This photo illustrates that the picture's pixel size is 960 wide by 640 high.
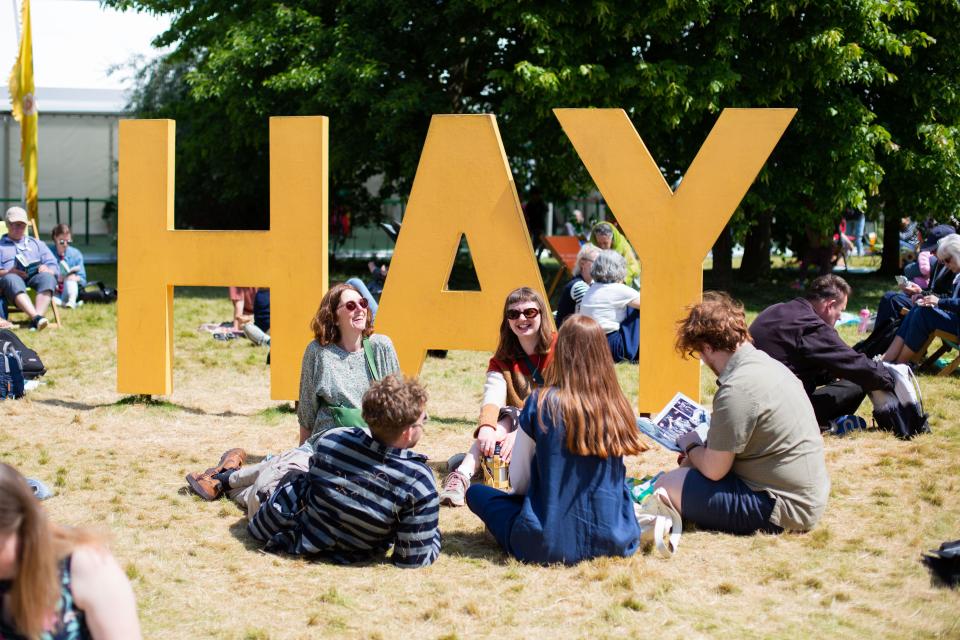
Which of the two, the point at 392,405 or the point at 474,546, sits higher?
the point at 392,405

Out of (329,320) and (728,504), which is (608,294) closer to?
(329,320)

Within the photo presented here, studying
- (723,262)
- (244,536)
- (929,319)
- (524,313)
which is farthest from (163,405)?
(723,262)

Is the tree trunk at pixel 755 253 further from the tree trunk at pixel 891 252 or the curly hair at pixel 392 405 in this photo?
the curly hair at pixel 392 405

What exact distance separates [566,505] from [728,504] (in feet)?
3.29

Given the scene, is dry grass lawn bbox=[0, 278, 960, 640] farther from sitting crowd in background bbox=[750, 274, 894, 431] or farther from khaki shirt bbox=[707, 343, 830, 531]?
sitting crowd in background bbox=[750, 274, 894, 431]

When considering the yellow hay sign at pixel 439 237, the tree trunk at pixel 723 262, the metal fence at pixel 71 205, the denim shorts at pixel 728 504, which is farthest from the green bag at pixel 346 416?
the metal fence at pixel 71 205

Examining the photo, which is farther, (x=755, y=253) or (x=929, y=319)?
(x=755, y=253)

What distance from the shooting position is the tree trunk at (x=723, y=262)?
17969mm

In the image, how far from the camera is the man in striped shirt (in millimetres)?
4801

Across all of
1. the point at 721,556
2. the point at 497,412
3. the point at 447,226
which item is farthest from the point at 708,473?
the point at 447,226

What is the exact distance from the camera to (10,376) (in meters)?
8.95

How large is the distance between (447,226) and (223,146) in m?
12.5

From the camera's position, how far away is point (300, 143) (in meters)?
8.14

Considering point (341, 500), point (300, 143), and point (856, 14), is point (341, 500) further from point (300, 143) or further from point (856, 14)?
point (856, 14)
